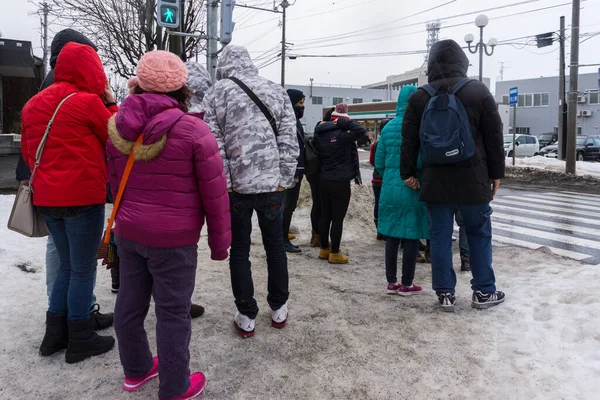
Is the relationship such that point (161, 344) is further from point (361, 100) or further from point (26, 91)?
point (361, 100)

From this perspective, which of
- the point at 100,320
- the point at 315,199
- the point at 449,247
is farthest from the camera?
the point at 315,199

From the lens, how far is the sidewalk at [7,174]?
1059 cm

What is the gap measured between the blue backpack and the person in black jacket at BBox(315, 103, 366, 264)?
5.35 ft

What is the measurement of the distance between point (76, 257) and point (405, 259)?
2.71 metres

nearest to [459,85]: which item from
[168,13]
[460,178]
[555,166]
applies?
[460,178]

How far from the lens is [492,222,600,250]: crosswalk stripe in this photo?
7165mm

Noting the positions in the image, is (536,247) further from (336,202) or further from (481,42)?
(481,42)

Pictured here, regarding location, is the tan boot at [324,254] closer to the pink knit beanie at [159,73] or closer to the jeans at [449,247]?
the jeans at [449,247]

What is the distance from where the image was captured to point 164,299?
240 centimetres

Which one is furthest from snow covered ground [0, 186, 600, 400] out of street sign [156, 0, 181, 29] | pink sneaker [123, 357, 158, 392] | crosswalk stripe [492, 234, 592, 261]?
street sign [156, 0, 181, 29]

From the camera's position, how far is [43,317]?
3629 mm

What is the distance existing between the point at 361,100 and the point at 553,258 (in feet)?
245

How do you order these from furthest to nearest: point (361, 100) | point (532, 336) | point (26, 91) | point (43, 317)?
point (361, 100) → point (26, 91) → point (43, 317) → point (532, 336)

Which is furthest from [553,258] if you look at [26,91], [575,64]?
[26,91]
